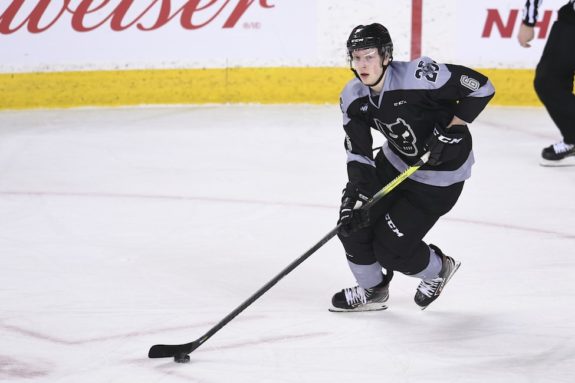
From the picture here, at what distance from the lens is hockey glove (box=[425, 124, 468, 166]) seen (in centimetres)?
254

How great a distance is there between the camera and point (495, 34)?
5625 mm

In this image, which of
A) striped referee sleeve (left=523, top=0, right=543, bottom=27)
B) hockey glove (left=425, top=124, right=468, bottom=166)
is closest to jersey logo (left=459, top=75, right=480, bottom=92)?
hockey glove (left=425, top=124, right=468, bottom=166)

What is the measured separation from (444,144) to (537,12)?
7.35ft

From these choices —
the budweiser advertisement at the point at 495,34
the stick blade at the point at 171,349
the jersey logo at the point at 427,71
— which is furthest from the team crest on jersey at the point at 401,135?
the budweiser advertisement at the point at 495,34

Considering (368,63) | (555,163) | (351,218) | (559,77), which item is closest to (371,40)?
(368,63)

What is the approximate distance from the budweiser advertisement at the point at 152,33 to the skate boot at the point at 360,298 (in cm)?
317

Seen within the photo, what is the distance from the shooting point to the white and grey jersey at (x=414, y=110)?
256 centimetres

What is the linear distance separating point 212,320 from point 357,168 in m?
0.57

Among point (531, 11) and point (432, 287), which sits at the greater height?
point (531, 11)

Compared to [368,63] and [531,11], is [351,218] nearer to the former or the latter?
[368,63]

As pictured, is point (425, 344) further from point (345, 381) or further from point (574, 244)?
point (574, 244)

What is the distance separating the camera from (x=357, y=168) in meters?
2.65

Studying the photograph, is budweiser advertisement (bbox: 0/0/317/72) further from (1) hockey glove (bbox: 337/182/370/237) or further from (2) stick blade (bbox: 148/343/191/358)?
(2) stick blade (bbox: 148/343/191/358)

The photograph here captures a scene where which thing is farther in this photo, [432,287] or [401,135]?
[432,287]
